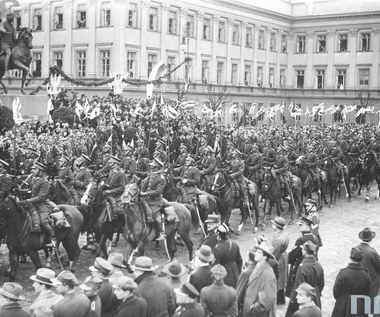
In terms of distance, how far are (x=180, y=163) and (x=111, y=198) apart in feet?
16.0

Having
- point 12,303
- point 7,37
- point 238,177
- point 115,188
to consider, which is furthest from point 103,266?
point 7,37

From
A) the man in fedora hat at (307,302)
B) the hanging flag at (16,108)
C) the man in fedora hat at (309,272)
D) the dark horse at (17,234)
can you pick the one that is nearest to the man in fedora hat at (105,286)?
the man in fedora hat at (307,302)

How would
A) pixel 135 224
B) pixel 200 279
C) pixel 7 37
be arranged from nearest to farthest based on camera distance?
pixel 200 279
pixel 135 224
pixel 7 37

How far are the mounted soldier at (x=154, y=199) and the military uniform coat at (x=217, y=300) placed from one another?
5.61 metres

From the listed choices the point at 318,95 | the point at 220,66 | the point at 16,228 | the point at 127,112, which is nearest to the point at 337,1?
the point at 318,95

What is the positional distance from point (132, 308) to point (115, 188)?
22.2 ft

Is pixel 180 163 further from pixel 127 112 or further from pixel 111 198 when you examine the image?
pixel 127 112

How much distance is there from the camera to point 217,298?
6.73 metres

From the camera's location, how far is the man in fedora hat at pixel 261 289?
717 centimetres

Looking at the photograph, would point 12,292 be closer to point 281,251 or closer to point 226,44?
point 281,251

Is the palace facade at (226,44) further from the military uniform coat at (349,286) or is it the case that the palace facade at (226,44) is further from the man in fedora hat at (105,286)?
the man in fedora hat at (105,286)

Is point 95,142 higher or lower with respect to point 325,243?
higher

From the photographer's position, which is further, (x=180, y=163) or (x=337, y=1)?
(x=337, y=1)

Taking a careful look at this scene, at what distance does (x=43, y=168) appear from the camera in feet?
38.3
